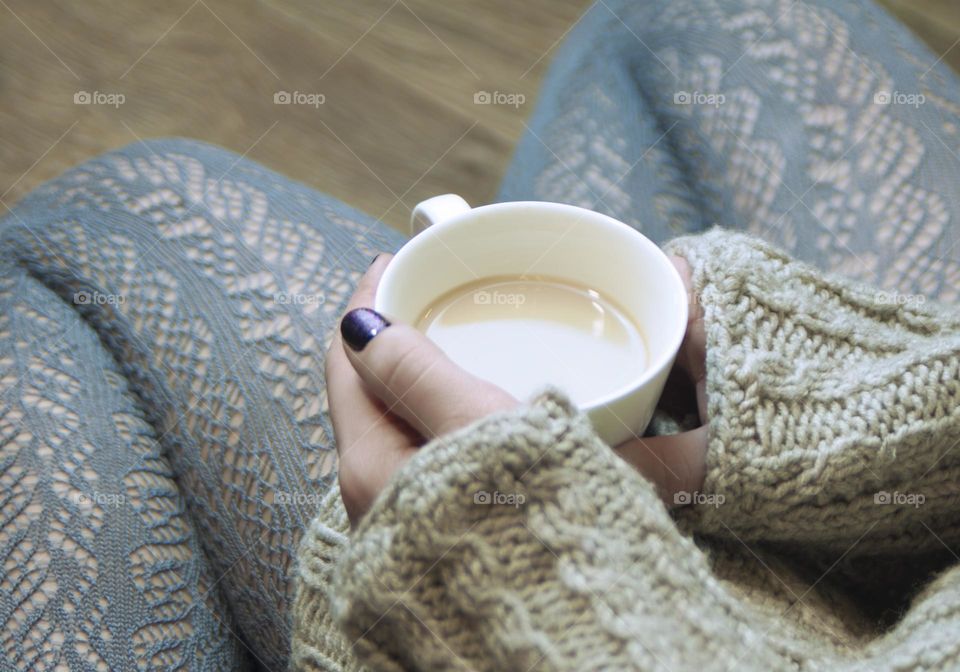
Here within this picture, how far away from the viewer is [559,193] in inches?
35.0

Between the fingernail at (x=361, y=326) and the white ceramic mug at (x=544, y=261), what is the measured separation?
16mm

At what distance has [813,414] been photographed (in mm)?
557

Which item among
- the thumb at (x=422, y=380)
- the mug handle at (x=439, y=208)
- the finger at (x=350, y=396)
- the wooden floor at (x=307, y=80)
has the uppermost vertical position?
the mug handle at (x=439, y=208)

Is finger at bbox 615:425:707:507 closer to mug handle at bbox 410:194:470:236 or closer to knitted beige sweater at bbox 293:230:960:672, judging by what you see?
knitted beige sweater at bbox 293:230:960:672

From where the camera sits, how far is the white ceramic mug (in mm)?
543

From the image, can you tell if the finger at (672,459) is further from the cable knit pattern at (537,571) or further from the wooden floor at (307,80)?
the wooden floor at (307,80)

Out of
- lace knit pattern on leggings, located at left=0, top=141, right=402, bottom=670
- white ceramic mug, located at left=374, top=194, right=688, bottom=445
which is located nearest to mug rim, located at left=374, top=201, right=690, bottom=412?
white ceramic mug, located at left=374, top=194, right=688, bottom=445

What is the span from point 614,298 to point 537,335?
6 centimetres

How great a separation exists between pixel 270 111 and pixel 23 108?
1.43 ft

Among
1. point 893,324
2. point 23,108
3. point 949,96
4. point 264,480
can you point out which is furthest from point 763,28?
point 23,108

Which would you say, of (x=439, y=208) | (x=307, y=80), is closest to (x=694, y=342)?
(x=439, y=208)

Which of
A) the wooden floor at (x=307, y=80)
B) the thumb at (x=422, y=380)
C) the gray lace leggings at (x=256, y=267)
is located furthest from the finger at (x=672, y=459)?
the wooden floor at (x=307, y=80)

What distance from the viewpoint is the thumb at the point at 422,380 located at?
0.49 metres

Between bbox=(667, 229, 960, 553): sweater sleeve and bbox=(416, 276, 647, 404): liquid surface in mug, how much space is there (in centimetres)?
6
